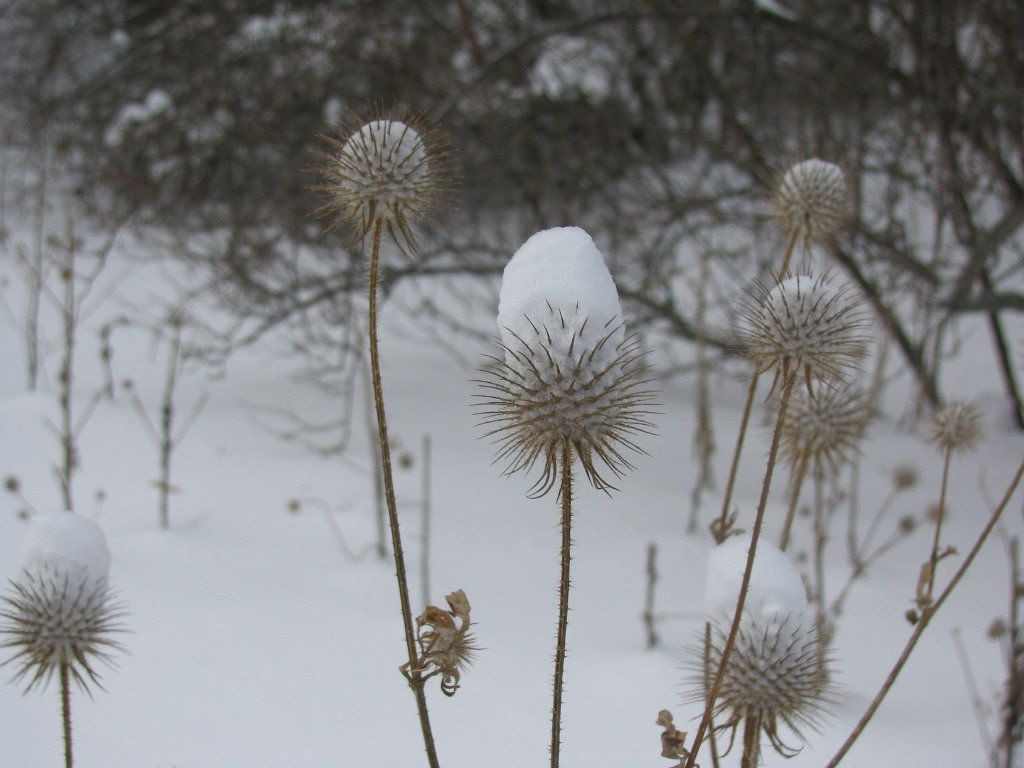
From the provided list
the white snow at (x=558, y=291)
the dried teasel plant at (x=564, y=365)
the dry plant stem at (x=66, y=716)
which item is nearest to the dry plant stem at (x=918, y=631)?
the dried teasel plant at (x=564, y=365)

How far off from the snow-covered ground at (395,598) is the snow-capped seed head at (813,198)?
0.72 m

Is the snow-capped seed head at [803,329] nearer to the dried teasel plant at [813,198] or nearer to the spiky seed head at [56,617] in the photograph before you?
the dried teasel plant at [813,198]

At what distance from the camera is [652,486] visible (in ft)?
13.3

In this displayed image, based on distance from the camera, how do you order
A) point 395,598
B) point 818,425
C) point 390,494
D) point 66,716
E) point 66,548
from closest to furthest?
1. point 390,494
2. point 66,716
3. point 66,548
4. point 818,425
5. point 395,598

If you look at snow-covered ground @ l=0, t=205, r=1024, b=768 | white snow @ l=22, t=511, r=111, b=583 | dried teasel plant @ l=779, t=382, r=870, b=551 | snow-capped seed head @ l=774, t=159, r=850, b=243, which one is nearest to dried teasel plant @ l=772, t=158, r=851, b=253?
snow-capped seed head @ l=774, t=159, r=850, b=243

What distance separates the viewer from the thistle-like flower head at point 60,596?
131cm

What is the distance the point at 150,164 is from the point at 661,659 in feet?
16.8

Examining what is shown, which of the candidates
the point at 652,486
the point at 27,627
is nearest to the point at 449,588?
the point at 652,486

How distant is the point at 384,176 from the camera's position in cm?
119

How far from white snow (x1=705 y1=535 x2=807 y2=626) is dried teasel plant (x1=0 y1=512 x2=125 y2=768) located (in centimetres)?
95

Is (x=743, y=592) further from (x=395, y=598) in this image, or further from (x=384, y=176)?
(x=395, y=598)

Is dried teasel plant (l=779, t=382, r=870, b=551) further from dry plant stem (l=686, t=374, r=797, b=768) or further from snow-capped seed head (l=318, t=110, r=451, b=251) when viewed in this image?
snow-capped seed head (l=318, t=110, r=451, b=251)

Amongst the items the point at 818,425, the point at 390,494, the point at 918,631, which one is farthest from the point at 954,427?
the point at 390,494

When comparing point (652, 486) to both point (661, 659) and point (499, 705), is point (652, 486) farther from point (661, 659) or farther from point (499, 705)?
point (499, 705)
